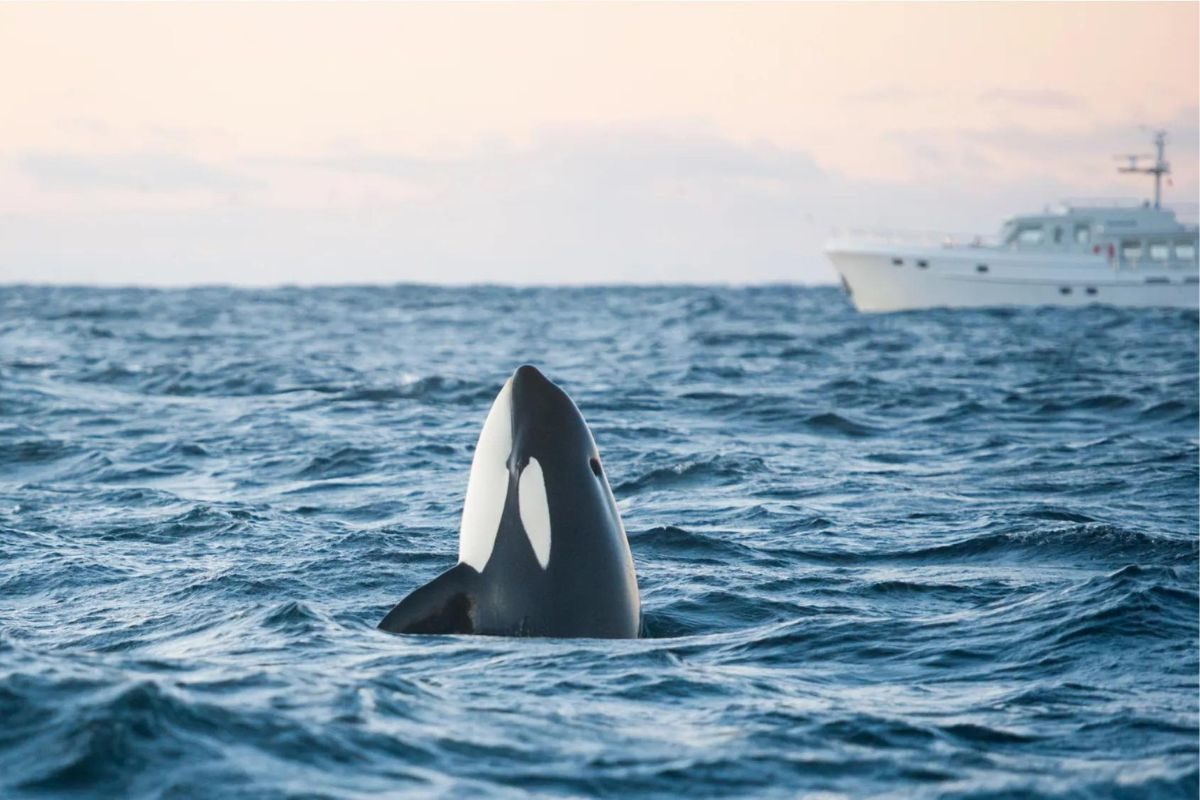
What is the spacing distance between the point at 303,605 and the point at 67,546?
155 inches

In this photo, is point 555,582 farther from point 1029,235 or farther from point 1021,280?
point 1029,235

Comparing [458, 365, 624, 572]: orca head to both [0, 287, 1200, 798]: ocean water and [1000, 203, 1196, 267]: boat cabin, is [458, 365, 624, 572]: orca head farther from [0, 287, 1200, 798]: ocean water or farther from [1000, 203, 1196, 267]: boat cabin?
[1000, 203, 1196, 267]: boat cabin

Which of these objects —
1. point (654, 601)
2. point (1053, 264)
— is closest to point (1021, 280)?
point (1053, 264)

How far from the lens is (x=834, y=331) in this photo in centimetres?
5106

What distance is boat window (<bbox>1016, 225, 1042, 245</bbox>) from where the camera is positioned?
6731cm

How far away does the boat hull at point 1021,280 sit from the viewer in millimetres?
65938

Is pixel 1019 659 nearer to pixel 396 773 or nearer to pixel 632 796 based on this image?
pixel 632 796

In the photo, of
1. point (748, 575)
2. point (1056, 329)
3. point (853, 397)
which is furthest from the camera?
point (1056, 329)

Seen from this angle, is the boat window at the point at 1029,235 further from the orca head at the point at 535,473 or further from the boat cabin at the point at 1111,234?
the orca head at the point at 535,473

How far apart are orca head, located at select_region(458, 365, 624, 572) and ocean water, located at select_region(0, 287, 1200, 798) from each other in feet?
2.15

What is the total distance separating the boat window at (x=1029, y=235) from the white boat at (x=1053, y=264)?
44 mm

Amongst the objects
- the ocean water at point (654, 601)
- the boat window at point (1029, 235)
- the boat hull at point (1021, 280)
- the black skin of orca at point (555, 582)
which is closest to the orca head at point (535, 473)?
the black skin of orca at point (555, 582)

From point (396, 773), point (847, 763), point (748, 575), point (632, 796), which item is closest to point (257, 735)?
point (396, 773)

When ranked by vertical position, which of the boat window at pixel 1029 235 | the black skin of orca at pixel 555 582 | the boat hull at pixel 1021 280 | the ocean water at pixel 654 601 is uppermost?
the boat window at pixel 1029 235
